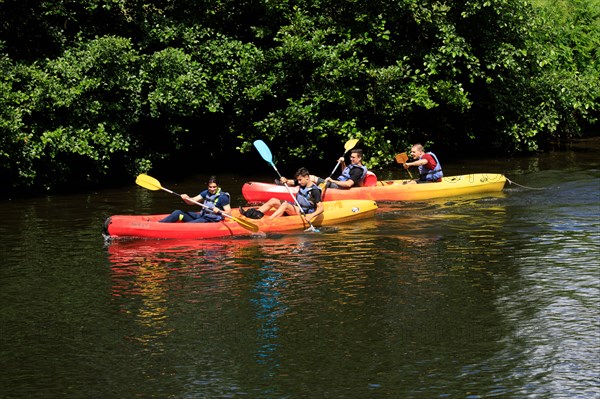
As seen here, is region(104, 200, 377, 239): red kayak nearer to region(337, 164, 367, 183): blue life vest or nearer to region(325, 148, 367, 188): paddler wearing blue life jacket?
region(325, 148, 367, 188): paddler wearing blue life jacket

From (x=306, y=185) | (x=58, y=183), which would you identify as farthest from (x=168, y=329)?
(x=58, y=183)

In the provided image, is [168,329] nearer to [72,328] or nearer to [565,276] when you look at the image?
[72,328]

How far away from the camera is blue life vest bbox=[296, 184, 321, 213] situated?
55.6ft

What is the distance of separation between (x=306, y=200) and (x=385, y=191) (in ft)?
9.09

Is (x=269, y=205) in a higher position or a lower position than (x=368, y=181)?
lower

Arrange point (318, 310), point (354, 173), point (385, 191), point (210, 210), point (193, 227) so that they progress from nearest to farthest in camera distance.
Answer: point (318, 310) → point (193, 227) → point (210, 210) → point (385, 191) → point (354, 173)

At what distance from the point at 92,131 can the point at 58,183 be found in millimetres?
1677

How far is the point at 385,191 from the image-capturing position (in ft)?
63.1

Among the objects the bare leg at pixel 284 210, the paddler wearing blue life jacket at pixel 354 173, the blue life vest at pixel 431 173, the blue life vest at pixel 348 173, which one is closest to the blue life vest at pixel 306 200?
the bare leg at pixel 284 210

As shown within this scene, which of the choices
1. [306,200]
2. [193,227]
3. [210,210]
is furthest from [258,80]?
[193,227]

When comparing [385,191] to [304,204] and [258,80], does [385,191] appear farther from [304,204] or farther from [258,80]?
[258,80]

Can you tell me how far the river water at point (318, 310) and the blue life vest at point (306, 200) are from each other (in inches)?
25.5

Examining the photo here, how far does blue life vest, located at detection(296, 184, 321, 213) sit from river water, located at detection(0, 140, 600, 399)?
648 mm

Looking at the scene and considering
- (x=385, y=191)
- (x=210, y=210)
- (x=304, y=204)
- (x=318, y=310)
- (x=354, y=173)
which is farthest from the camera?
(x=354, y=173)
